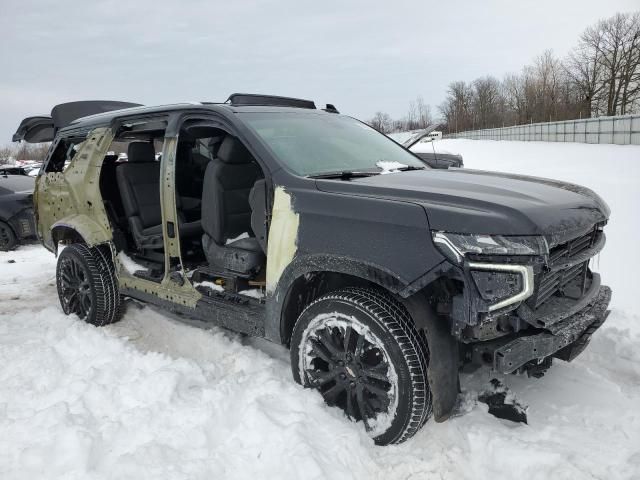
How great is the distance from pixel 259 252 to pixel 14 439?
1.81 m

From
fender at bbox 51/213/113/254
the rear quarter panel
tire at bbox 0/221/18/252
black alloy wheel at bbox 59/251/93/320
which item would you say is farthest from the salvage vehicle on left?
black alloy wheel at bbox 59/251/93/320

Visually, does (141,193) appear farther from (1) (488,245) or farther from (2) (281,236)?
(1) (488,245)

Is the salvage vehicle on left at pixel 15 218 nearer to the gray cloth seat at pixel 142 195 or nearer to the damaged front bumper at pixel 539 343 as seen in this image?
the gray cloth seat at pixel 142 195

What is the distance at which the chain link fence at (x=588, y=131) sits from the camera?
27836mm

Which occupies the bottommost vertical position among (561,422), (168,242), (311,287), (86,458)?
(561,422)

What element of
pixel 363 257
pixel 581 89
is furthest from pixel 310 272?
pixel 581 89

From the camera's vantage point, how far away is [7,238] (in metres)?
9.34

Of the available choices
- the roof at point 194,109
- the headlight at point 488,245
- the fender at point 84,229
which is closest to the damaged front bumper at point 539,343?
the headlight at point 488,245

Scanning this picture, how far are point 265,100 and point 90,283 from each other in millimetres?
2301

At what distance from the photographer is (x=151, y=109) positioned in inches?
158

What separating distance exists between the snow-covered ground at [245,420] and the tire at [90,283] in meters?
0.31

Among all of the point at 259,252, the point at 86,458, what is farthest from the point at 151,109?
the point at 86,458

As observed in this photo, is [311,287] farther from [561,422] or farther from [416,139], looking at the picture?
[416,139]

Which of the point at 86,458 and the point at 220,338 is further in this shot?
the point at 220,338
